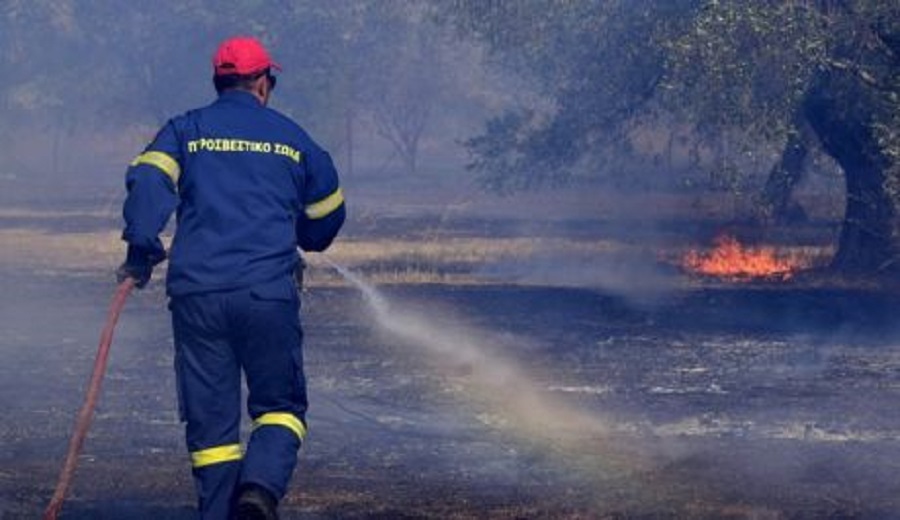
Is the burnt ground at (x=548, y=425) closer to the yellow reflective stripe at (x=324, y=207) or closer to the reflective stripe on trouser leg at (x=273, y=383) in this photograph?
the reflective stripe on trouser leg at (x=273, y=383)

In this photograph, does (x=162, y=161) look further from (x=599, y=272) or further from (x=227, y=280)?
(x=599, y=272)

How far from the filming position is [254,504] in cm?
634

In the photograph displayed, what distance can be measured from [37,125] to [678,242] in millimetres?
57577

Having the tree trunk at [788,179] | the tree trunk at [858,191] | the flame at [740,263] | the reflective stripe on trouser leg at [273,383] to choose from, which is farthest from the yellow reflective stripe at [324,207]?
the flame at [740,263]

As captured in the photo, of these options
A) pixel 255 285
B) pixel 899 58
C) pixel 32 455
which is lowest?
pixel 32 455

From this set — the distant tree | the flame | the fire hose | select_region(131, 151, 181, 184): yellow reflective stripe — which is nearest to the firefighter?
select_region(131, 151, 181, 184): yellow reflective stripe

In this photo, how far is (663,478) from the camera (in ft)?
28.7

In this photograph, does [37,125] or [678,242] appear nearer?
[678,242]

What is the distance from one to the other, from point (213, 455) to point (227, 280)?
704 millimetres

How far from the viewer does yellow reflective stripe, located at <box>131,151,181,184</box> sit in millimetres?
6504

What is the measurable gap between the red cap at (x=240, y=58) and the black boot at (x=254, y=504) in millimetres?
1729

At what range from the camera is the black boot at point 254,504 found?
6340mm

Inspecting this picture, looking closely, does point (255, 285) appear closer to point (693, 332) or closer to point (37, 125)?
point (693, 332)

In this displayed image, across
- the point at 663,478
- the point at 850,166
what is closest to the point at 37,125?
the point at 850,166
